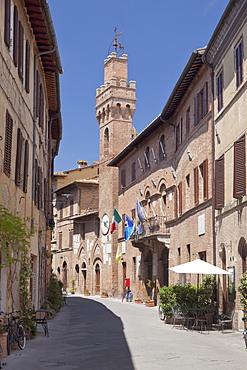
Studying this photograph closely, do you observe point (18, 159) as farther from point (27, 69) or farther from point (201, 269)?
point (201, 269)

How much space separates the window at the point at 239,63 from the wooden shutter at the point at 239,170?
176 centimetres

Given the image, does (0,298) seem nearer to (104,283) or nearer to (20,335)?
(20,335)

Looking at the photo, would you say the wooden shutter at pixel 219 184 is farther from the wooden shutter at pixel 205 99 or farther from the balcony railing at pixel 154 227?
the balcony railing at pixel 154 227

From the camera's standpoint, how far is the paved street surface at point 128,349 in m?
9.99

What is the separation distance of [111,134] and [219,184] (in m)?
25.9

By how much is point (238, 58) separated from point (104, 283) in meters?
28.1

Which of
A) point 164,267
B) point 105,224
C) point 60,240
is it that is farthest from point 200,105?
point 60,240

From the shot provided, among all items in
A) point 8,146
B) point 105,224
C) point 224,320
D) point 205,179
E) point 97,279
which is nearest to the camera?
point 8,146

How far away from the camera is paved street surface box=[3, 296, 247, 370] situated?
9.99m

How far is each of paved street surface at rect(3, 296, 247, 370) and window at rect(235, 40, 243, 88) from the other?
7.07 metres

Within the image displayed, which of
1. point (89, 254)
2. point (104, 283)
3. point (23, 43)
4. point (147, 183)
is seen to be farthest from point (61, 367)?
point (89, 254)

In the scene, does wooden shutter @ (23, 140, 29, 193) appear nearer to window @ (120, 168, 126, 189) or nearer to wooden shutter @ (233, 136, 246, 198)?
wooden shutter @ (233, 136, 246, 198)

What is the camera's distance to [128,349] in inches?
475

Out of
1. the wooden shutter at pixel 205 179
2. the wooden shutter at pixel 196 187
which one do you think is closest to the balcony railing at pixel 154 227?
the wooden shutter at pixel 196 187
